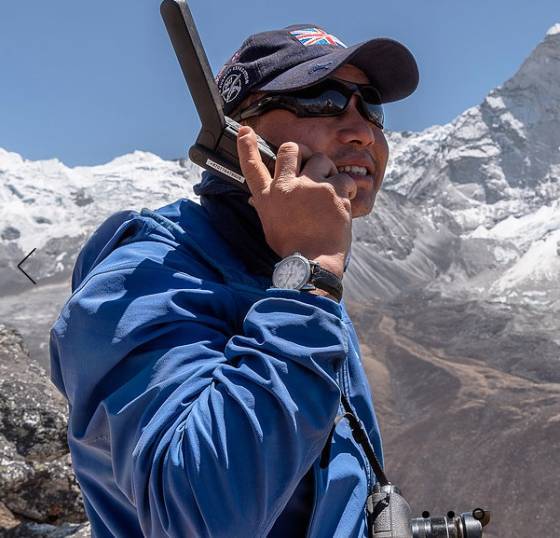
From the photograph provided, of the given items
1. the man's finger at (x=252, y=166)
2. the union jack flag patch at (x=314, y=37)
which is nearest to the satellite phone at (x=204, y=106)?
the man's finger at (x=252, y=166)

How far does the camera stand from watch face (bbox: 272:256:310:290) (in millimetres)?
1067

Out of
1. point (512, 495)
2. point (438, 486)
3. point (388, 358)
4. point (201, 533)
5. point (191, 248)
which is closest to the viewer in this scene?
point (201, 533)

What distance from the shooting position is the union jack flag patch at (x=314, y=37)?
1.49 m

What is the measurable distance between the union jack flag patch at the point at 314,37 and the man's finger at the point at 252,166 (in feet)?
1.32

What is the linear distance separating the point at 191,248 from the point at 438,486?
25.0m

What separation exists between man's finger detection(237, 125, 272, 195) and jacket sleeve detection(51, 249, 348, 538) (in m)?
0.16

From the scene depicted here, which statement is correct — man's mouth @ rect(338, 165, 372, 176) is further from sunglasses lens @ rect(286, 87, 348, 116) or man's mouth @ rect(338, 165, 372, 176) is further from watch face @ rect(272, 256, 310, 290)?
watch face @ rect(272, 256, 310, 290)

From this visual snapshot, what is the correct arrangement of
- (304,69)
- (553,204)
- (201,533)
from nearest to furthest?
1. (201,533)
2. (304,69)
3. (553,204)

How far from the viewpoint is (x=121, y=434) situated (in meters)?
1.02

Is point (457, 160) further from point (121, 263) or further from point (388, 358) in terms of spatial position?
point (121, 263)

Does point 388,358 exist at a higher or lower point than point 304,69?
lower

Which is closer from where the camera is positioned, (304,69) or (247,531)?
(247,531)

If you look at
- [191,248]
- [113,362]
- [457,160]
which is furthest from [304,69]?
[457,160]

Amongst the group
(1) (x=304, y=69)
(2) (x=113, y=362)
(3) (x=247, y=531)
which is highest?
(1) (x=304, y=69)
